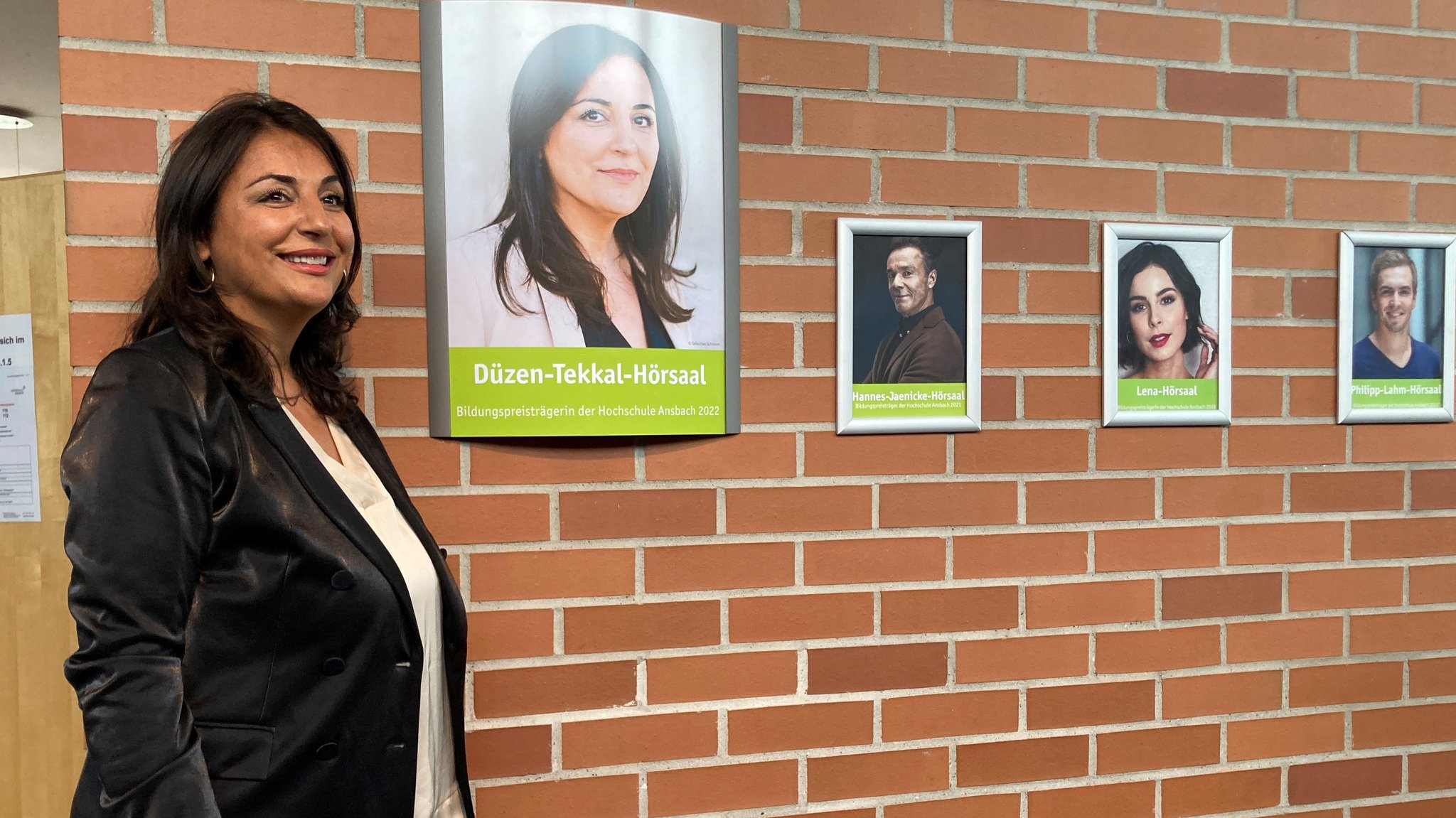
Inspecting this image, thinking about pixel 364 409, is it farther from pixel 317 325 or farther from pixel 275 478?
pixel 275 478

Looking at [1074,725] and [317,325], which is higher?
[317,325]

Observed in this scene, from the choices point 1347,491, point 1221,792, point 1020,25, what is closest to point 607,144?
point 1020,25

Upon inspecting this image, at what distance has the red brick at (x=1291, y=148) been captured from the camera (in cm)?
191

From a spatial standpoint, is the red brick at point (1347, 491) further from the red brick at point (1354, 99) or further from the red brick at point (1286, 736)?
the red brick at point (1354, 99)

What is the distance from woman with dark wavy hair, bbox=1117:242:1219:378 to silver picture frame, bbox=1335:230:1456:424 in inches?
13.5

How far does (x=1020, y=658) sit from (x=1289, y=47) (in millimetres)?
1414

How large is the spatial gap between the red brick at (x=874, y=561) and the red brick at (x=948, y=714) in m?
0.25

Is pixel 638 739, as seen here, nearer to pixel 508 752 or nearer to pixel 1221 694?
pixel 508 752

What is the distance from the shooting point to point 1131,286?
1862 mm

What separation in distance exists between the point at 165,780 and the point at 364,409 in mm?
700

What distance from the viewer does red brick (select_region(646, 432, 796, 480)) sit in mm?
1686

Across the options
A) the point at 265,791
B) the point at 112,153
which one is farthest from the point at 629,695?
the point at 112,153

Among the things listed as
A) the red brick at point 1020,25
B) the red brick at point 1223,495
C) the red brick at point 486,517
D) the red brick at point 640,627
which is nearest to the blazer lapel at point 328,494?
the red brick at point 486,517

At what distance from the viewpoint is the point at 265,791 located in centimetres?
112
